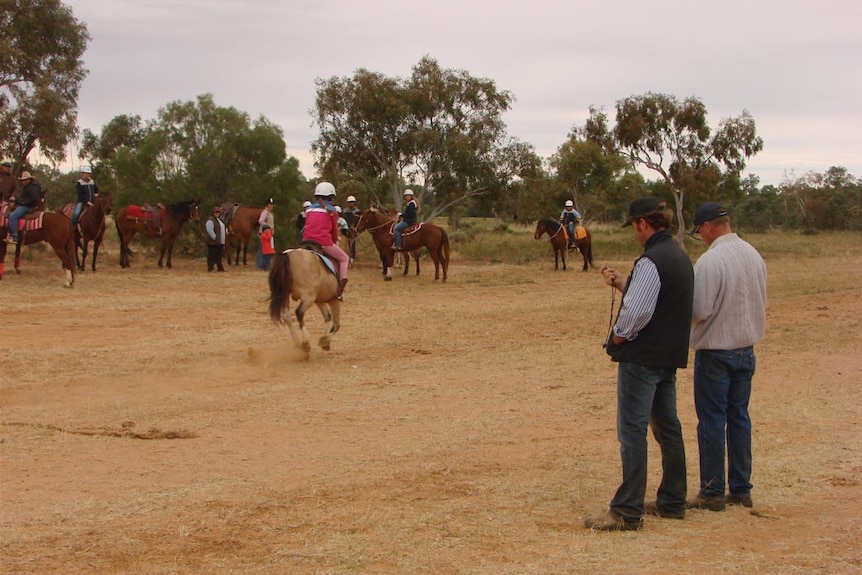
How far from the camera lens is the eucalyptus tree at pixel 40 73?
2758 centimetres

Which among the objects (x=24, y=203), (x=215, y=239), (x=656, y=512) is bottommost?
(x=656, y=512)

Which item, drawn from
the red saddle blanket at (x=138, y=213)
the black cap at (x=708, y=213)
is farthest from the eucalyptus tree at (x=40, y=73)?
the black cap at (x=708, y=213)

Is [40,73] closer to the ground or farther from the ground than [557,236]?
farther from the ground

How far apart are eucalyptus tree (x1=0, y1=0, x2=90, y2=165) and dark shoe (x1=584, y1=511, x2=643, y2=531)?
1019 inches

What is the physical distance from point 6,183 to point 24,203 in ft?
4.72

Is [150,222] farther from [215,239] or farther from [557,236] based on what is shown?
[557,236]

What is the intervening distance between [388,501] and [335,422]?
2658 mm

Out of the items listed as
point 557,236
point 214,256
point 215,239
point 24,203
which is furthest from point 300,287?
point 557,236

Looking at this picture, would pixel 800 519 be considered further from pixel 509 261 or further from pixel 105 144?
pixel 105 144

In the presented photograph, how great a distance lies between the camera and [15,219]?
20.9m

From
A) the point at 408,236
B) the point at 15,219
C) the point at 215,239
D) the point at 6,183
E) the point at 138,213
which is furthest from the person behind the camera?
the point at 138,213

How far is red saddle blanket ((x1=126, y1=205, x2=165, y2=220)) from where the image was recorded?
1040 inches

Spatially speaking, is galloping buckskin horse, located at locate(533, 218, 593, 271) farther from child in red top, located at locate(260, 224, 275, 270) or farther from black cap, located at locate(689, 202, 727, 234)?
black cap, located at locate(689, 202, 727, 234)

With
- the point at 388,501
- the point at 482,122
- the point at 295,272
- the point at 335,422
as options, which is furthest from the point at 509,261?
the point at 388,501
